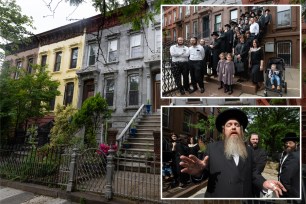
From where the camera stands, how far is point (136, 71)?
35.9ft

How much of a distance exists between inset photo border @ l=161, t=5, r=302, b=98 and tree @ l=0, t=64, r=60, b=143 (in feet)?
28.1

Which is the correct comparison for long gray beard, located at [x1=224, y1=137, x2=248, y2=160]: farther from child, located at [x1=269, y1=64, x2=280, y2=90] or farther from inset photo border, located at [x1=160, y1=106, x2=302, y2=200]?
child, located at [x1=269, y1=64, x2=280, y2=90]

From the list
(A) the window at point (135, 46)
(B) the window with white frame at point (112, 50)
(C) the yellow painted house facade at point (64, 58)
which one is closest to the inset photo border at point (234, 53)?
(A) the window at point (135, 46)

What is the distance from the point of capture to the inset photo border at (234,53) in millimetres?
1356

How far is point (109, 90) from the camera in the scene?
11508 mm

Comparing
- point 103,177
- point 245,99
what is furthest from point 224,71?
point 103,177

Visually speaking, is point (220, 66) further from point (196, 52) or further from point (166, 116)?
point (166, 116)

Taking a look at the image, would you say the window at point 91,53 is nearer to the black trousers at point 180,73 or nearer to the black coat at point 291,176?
the black trousers at point 180,73

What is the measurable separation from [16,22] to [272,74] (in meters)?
10.2

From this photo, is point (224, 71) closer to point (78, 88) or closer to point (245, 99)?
point (245, 99)

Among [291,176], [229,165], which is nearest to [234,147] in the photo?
[229,165]

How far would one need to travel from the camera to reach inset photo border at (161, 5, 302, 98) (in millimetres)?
1356

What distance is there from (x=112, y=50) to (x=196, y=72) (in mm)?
11053

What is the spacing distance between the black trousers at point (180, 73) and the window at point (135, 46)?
32.3ft
